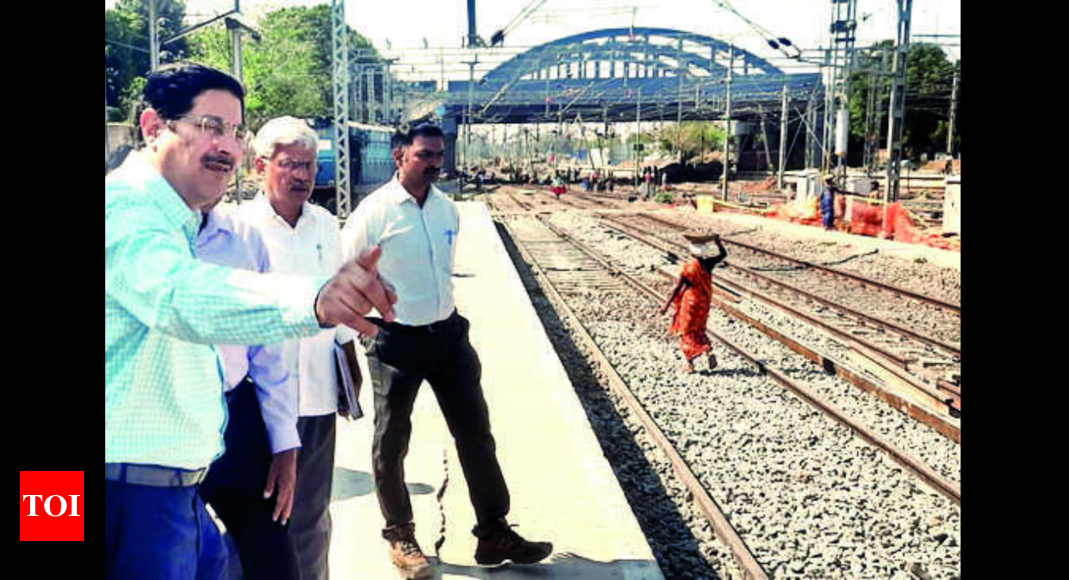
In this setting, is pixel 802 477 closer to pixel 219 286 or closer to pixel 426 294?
pixel 426 294

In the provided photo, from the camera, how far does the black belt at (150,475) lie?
1.90 metres

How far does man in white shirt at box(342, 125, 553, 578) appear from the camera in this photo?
429 cm

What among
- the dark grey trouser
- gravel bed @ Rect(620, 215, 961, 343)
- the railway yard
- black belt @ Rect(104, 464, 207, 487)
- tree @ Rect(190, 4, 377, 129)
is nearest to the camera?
black belt @ Rect(104, 464, 207, 487)

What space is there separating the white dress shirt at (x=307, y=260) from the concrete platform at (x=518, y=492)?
4.54 feet

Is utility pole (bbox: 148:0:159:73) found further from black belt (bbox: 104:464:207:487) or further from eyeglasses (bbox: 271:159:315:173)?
black belt (bbox: 104:464:207:487)

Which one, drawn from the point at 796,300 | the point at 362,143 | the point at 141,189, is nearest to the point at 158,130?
the point at 141,189

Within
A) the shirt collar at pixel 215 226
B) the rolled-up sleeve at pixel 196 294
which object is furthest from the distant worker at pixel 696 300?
the rolled-up sleeve at pixel 196 294

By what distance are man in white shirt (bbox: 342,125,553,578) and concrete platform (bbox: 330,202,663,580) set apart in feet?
1.03

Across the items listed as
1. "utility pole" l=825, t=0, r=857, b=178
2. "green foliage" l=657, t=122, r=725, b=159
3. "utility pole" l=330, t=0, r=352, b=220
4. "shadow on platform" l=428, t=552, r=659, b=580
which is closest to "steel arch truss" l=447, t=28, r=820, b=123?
"green foliage" l=657, t=122, r=725, b=159

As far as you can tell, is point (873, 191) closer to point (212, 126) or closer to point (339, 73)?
point (339, 73)

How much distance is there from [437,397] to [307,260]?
3.56 ft

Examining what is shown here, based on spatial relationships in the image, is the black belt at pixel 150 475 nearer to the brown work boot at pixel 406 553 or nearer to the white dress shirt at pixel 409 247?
the white dress shirt at pixel 409 247

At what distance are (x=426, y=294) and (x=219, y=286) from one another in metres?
2.60
